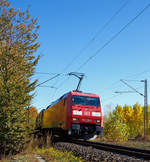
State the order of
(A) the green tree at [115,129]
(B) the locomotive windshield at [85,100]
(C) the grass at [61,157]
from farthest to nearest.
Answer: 1. (A) the green tree at [115,129]
2. (B) the locomotive windshield at [85,100]
3. (C) the grass at [61,157]

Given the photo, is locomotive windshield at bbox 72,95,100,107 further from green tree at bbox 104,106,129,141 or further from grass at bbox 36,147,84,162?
grass at bbox 36,147,84,162

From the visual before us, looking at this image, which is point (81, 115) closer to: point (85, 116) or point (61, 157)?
point (85, 116)

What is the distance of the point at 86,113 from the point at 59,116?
8.82 ft

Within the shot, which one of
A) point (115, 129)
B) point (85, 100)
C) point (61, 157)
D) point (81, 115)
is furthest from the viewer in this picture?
point (115, 129)

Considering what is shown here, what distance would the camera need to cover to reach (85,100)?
669 inches

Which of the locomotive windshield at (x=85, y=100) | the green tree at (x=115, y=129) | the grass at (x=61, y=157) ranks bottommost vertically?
the grass at (x=61, y=157)

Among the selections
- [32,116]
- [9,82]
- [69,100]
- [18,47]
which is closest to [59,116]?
[69,100]

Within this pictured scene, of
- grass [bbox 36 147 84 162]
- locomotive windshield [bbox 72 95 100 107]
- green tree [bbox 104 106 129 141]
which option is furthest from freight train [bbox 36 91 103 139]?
grass [bbox 36 147 84 162]

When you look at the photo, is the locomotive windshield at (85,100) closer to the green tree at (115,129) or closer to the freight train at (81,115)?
the freight train at (81,115)

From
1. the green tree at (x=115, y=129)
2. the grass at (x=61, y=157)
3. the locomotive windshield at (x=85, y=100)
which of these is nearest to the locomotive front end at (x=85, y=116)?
the locomotive windshield at (x=85, y=100)

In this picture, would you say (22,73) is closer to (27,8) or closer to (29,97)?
(29,97)

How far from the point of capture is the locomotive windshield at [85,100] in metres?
16.6

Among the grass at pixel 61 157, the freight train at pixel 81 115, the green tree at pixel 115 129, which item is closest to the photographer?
the grass at pixel 61 157

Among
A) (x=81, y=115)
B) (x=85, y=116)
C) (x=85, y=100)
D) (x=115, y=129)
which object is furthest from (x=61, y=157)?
(x=115, y=129)
